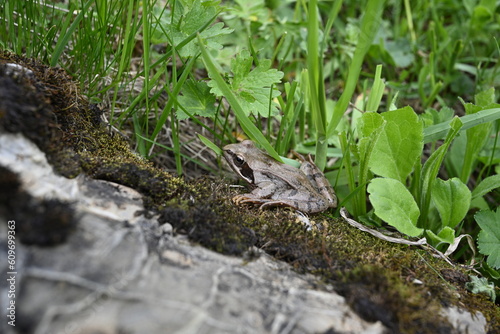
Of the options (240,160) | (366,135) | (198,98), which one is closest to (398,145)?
(366,135)

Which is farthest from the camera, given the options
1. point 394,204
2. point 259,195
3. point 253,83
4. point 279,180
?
point 279,180

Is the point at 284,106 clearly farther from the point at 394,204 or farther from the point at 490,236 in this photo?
the point at 490,236

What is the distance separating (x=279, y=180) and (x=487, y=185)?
1.66 meters

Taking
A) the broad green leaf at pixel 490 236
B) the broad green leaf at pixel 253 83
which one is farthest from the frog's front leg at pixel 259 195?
the broad green leaf at pixel 490 236

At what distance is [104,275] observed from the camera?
184cm

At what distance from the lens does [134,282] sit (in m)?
1.87

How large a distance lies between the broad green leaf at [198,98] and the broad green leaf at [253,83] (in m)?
0.23

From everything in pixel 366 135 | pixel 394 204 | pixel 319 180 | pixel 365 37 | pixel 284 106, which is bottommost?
pixel 319 180

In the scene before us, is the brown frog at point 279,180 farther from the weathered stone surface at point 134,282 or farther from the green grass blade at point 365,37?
the weathered stone surface at point 134,282

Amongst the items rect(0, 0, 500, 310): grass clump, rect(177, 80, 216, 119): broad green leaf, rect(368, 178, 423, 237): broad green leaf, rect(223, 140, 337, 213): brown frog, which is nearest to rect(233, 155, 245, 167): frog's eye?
rect(223, 140, 337, 213): brown frog

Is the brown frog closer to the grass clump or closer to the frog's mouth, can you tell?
the frog's mouth

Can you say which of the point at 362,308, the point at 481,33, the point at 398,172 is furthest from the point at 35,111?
the point at 481,33

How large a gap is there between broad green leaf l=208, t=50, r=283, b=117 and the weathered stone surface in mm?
1433

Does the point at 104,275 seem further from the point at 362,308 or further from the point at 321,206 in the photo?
the point at 321,206
